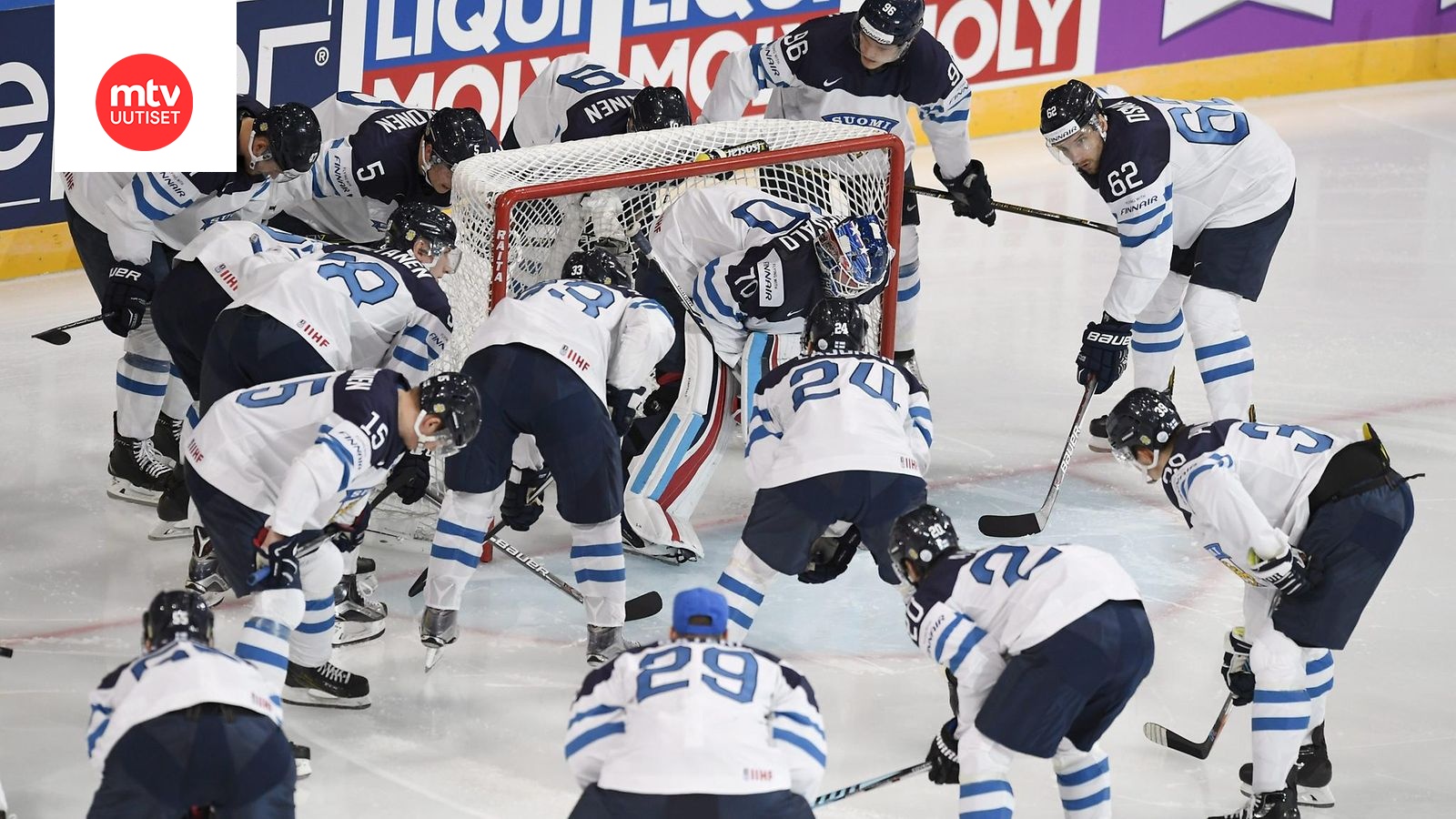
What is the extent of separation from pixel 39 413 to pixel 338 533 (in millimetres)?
2384

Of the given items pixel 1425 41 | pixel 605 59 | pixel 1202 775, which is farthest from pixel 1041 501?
pixel 1425 41

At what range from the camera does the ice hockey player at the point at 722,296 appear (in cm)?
546

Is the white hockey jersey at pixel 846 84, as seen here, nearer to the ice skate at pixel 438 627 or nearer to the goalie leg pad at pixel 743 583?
the goalie leg pad at pixel 743 583

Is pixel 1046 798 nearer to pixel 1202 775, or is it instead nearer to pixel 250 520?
pixel 1202 775

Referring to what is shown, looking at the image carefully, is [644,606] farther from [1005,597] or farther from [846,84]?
[846,84]

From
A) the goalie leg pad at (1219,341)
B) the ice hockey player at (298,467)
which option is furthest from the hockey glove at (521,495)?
the goalie leg pad at (1219,341)

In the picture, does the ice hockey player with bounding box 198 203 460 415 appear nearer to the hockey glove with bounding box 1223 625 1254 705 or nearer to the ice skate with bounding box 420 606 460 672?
the ice skate with bounding box 420 606 460 672

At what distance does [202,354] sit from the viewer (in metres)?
5.23

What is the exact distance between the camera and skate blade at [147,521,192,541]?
5654 mm

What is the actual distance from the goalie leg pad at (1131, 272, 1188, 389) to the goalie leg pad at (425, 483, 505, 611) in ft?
7.93

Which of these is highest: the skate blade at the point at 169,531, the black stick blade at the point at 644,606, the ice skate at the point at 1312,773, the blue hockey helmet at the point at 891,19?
the blue hockey helmet at the point at 891,19

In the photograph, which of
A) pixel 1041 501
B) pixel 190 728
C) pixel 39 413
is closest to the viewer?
pixel 190 728

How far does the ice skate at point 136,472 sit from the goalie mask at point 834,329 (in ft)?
7.34

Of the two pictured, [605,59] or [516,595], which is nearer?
[516,595]
